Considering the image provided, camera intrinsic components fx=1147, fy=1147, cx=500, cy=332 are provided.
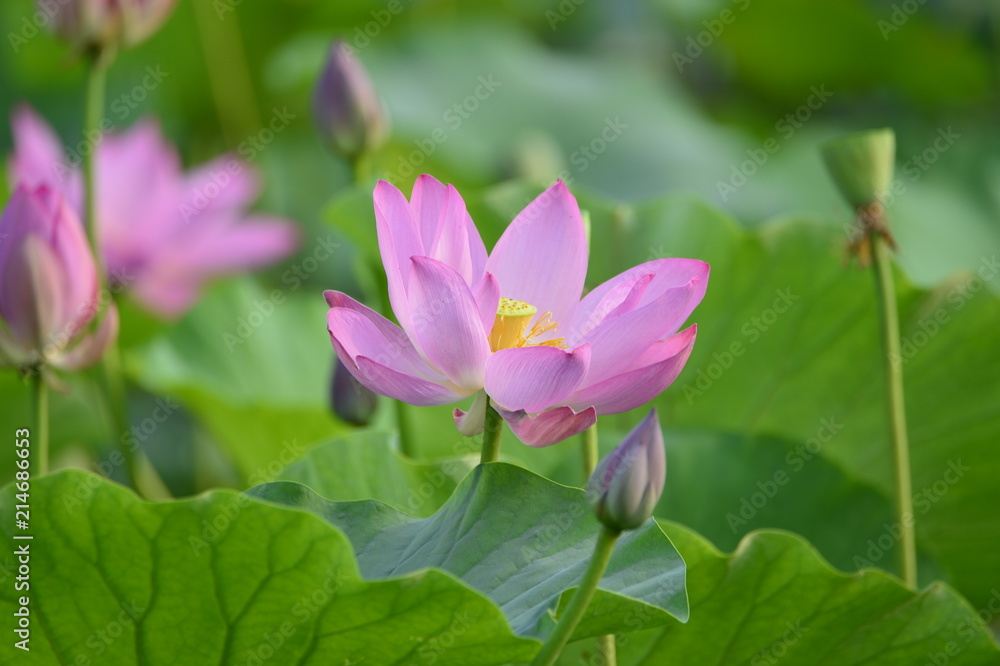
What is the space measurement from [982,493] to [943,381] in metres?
0.13

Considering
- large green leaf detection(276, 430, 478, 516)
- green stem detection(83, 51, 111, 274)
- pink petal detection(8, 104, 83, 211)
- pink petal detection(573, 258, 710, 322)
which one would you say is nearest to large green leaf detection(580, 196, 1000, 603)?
large green leaf detection(276, 430, 478, 516)

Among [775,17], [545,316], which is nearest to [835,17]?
[775,17]

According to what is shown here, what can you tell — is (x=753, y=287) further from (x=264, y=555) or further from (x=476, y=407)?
(x=264, y=555)

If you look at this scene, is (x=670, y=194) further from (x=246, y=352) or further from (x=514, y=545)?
(x=514, y=545)

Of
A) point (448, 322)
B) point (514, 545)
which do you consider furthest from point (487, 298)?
point (514, 545)

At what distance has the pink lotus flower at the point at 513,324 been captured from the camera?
670 mm

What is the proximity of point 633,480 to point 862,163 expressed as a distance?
0.45 metres

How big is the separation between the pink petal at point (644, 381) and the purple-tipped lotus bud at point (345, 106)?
2.05 feet

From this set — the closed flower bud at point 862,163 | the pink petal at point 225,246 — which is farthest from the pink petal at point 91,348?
the pink petal at point 225,246

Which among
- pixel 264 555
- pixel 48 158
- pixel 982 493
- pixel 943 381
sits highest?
pixel 48 158

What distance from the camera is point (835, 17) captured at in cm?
280

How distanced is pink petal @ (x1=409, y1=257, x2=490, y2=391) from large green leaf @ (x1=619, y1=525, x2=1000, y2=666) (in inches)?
8.7

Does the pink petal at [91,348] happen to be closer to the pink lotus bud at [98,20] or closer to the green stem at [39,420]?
the green stem at [39,420]

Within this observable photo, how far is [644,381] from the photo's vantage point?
2.21ft
